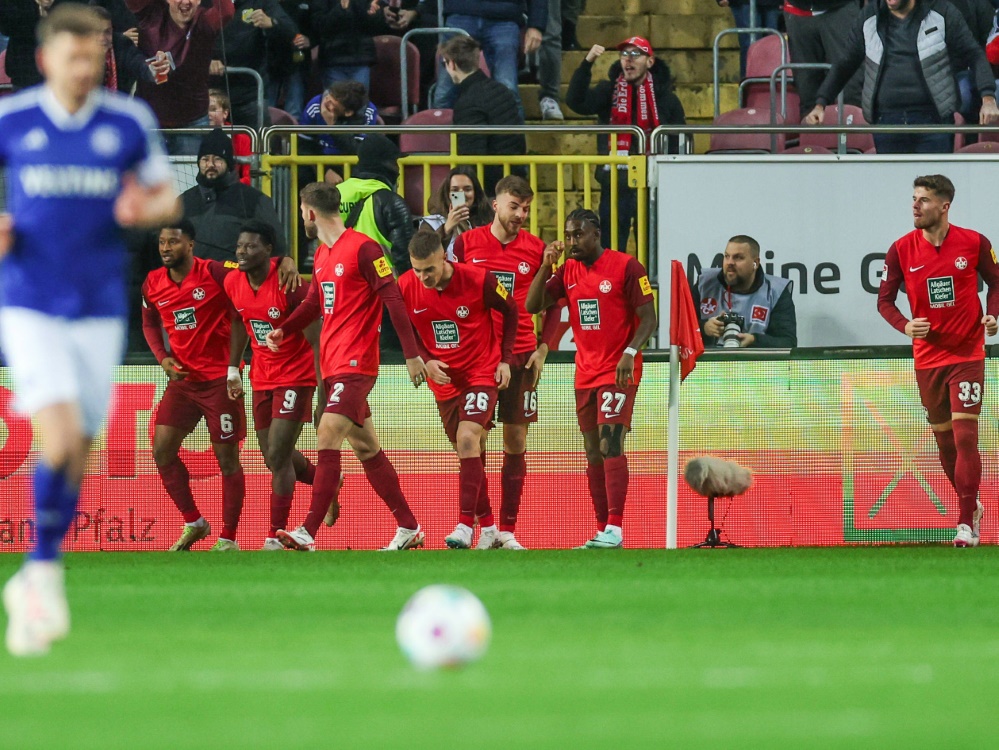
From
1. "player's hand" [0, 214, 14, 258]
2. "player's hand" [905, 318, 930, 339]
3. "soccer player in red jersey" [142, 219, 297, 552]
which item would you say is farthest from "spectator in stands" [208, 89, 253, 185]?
"player's hand" [0, 214, 14, 258]

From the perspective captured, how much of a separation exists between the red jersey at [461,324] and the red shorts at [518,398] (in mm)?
301

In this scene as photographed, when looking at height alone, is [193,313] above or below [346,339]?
above

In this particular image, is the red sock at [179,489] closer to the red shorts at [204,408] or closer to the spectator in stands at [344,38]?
the red shorts at [204,408]

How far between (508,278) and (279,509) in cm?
245

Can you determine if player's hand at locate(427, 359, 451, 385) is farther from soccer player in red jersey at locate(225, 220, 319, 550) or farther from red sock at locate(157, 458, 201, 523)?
red sock at locate(157, 458, 201, 523)

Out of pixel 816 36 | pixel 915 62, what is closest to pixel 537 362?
pixel 915 62

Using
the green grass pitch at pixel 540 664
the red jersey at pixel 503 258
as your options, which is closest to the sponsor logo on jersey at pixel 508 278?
the red jersey at pixel 503 258

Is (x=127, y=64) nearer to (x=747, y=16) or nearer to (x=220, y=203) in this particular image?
(x=220, y=203)

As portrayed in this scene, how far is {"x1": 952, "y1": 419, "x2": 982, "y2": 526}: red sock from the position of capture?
11.9 m

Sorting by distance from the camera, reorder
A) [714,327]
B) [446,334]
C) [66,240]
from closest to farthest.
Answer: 1. [66,240]
2. [446,334]
3. [714,327]

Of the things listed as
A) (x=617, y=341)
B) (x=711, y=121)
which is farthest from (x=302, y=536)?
(x=711, y=121)

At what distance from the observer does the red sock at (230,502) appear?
1245 cm

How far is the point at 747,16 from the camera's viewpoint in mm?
19156

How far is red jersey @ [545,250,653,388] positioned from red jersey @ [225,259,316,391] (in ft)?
6.38
